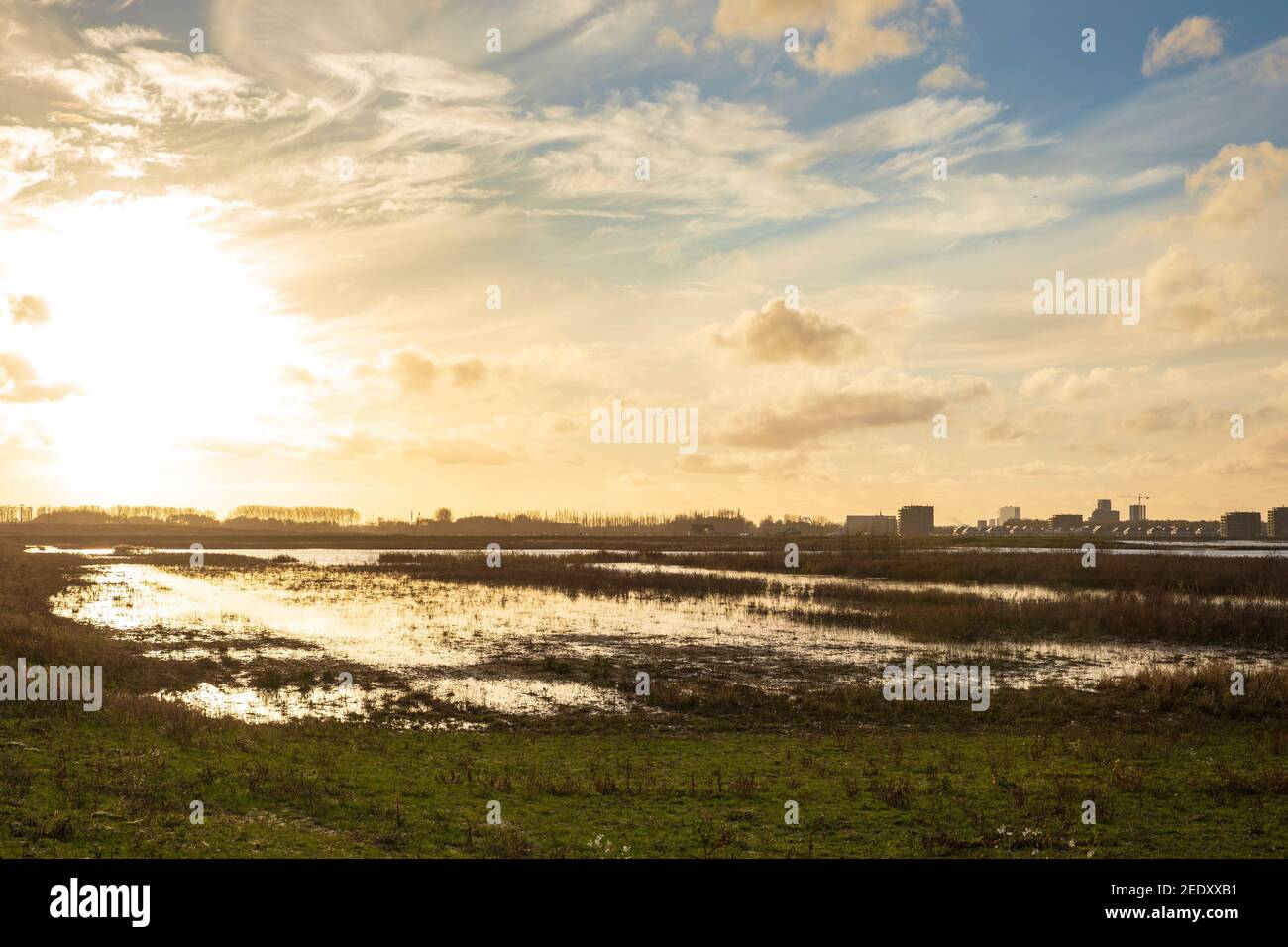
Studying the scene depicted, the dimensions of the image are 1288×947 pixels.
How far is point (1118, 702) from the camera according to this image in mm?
24906

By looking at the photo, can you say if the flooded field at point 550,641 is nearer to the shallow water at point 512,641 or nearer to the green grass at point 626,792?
the shallow water at point 512,641

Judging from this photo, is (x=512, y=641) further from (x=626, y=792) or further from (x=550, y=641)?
(x=626, y=792)

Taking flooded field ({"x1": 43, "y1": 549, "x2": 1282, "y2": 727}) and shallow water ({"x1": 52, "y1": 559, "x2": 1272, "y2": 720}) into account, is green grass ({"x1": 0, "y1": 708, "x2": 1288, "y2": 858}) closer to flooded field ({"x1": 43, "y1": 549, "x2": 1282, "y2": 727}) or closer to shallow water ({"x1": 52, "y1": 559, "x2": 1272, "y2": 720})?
flooded field ({"x1": 43, "y1": 549, "x2": 1282, "y2": 727})

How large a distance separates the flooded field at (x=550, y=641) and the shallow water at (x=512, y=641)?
0.12m

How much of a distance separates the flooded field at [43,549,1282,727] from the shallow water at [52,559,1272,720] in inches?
4.8

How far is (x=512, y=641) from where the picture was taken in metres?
37.4

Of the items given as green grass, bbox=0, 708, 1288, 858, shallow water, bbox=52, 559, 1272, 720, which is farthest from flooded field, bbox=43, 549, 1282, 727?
green grass, bbox=0, 708, 1288, 858

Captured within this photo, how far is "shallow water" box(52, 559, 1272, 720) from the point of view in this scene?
27016mm

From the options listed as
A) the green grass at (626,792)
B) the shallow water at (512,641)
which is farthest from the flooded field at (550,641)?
the green grass at (626,792)

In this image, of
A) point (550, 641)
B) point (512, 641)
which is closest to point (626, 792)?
point (550, 641)

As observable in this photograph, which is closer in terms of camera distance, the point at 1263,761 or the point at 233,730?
the point at 1263,761
